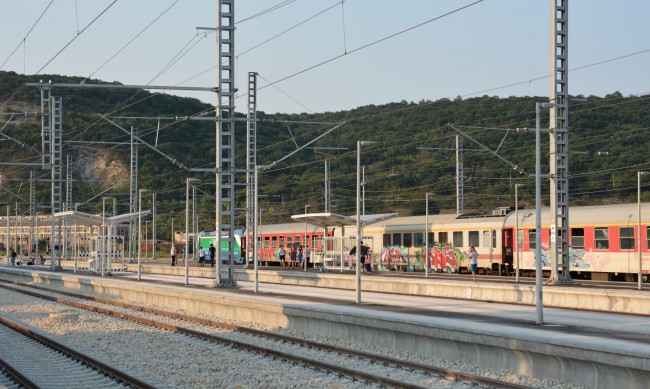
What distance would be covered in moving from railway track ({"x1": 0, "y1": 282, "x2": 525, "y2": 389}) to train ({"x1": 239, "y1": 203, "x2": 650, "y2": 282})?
1205cm

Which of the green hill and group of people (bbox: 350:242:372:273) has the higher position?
the green hill

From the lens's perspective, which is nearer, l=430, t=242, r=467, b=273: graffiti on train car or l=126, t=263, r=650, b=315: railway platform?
l=126, t=263, r=650, b=315: railway platform

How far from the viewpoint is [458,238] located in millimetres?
53500

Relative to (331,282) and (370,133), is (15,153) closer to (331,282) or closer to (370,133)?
(370,133)

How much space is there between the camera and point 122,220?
51.3 metres

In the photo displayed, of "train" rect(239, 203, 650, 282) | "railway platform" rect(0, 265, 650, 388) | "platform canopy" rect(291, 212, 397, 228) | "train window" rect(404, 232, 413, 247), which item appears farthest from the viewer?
"train window" rect(404, 232, 413, 247)

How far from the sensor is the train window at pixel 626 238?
135 ft

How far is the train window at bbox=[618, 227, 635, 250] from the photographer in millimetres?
41062

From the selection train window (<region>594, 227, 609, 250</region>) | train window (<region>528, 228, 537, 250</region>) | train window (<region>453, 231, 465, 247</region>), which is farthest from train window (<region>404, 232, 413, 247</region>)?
train window (<region>594, 227, 609, 250</region>)

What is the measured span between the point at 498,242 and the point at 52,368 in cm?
3507

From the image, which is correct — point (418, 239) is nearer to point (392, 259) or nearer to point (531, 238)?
point (392, 259)

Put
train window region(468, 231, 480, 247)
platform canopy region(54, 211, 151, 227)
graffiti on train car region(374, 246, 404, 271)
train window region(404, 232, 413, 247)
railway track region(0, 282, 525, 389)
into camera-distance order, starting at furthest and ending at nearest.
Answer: graffiti on train car region(374, 246, 404, 271) → train window region(404, 232, 413, 247) → train window region(468, 231, 480, 247) → platform canopy region(54, 211, 151, 227) → railway track region(0, 282, 525, 389)

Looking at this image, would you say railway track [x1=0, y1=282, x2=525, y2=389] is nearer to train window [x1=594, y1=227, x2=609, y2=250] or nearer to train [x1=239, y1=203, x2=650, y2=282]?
train [x1=239, y1=203, x2=650, y2=282]

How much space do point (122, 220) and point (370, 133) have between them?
48869mm
